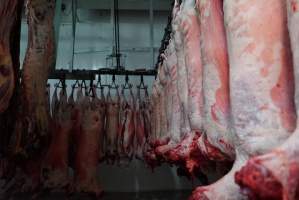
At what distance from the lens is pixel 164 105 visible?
379 cm

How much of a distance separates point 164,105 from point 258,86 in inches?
100

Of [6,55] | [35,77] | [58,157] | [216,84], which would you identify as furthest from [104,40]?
[216,84]

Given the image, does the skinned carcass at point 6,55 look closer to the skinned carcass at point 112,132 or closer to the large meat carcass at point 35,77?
the large meat carcass at point 35,77

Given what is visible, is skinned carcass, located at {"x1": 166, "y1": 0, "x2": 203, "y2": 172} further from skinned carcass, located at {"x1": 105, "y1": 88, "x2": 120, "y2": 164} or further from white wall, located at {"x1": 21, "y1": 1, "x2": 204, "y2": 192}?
white wall, located at {"x1": 21, "y1": 1, "x2": 204, "y2": 192}

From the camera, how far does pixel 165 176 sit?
6.44 meters

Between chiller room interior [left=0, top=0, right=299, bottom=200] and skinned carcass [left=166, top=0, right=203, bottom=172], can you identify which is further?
skinned carcass [left=166, top=0, right=203, bottom=172]

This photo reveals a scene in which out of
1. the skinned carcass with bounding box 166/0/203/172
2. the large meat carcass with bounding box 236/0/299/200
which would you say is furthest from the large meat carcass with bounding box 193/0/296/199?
the skinned carcass with bounding box 166/0/203/172

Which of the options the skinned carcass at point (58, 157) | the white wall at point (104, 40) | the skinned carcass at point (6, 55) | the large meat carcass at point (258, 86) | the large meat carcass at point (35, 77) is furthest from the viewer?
the white wall at point (104, 40)

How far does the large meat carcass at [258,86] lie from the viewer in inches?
46.8

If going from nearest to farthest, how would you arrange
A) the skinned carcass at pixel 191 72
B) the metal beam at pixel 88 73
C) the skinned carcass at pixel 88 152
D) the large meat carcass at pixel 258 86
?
the large meat carcass at pixel 258 86 < the skinned carcass at pixel 191 72 < the skinned carcass at pixel 88 152 < the metal beam at pixel 88 73

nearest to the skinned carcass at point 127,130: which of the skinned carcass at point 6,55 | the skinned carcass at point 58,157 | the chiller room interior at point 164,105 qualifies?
the chiller room interior at point 164,105

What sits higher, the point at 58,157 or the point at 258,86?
the point at 258,86

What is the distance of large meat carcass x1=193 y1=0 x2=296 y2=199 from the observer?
119 centimetres

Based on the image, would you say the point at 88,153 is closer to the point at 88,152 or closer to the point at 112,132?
the point at 88,152
